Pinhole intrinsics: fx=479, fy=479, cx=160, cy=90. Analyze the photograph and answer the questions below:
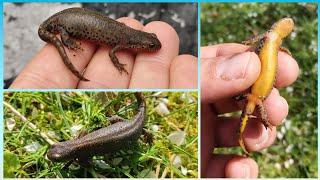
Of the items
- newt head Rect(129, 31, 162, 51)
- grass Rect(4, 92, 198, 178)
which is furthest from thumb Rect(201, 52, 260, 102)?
newt head Rect(129, 31, 162, 51)

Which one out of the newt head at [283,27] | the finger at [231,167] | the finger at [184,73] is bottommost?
the finger at [231,167]

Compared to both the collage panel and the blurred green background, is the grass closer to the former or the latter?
the collage panel

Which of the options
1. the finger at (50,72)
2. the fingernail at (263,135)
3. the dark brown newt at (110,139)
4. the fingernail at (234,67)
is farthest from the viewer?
the fingernail at (263,135)

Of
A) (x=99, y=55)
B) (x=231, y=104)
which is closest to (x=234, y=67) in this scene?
(x=231, y=104)

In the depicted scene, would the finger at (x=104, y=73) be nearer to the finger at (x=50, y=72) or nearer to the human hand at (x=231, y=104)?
the finger at (x=50, y=72)

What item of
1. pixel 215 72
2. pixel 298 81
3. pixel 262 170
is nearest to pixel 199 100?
pixel 215 72

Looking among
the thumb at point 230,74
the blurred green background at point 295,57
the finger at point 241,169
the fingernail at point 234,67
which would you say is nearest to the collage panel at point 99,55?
the thumb at point 230,74
